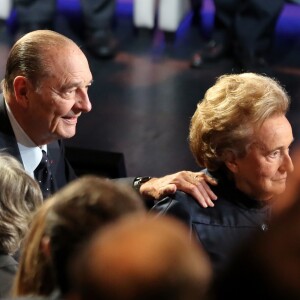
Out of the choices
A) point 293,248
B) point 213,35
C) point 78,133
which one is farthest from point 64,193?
point 213,35

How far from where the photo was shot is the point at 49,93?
271 cm

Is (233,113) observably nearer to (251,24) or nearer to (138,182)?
(138,182)

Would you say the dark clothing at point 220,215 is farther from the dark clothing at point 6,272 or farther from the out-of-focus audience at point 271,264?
the out-of-focus audience at point 271,264

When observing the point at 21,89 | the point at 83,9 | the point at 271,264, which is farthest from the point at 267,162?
the point at 83,9

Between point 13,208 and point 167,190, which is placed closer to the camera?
point 13,208

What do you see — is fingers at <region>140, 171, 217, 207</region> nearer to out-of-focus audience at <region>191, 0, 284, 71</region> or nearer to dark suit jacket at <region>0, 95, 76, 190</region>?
dark suit jacket at <region>0, 95, 76, 190</region>

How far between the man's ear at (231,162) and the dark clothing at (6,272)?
70cm

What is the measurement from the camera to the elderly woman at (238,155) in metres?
2.27

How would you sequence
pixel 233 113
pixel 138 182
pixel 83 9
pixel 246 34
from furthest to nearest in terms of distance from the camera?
pixel 83 9, pixel 246 34, pixel 138 182, pixel 233 113

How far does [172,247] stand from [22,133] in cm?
170

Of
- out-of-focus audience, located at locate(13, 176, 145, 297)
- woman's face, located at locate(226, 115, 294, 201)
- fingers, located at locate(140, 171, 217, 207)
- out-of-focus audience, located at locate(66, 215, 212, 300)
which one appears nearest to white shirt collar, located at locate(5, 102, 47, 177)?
fingers, located at locate(140, 171, 217, 207)

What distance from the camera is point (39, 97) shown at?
2.71 m

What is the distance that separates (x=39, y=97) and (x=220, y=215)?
764 mm

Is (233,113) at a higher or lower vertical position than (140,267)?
lower
